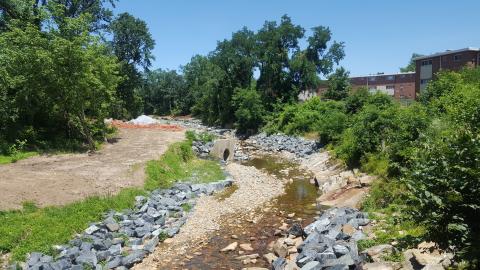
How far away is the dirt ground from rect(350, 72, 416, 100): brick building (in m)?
51.6

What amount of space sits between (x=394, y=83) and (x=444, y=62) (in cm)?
2068

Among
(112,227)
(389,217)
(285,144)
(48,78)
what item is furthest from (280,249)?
(285,144)

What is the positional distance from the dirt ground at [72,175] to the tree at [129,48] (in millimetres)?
25008

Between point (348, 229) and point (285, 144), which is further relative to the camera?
point (285, 144)

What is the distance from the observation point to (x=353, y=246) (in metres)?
10.7

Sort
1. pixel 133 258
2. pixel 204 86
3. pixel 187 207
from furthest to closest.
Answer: pixel 204 86 < pixel 187 207 < pixel 133 258

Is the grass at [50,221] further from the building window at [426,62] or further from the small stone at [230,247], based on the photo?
the building window at [426,62]

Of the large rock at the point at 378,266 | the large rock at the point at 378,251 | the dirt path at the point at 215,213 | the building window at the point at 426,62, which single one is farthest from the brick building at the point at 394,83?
the large rock at the point at 378,266

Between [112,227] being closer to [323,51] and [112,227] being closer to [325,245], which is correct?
[325,245]

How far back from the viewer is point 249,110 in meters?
51.0

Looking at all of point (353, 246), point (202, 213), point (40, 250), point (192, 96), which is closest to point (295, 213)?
point (202, 213)

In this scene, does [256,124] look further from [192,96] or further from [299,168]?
[192,96]

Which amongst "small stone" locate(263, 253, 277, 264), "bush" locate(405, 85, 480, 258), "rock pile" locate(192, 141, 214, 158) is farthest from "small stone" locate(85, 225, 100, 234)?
"rock pile" locate(192, 141, 214, 158)

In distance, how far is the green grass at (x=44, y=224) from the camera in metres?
11.4
